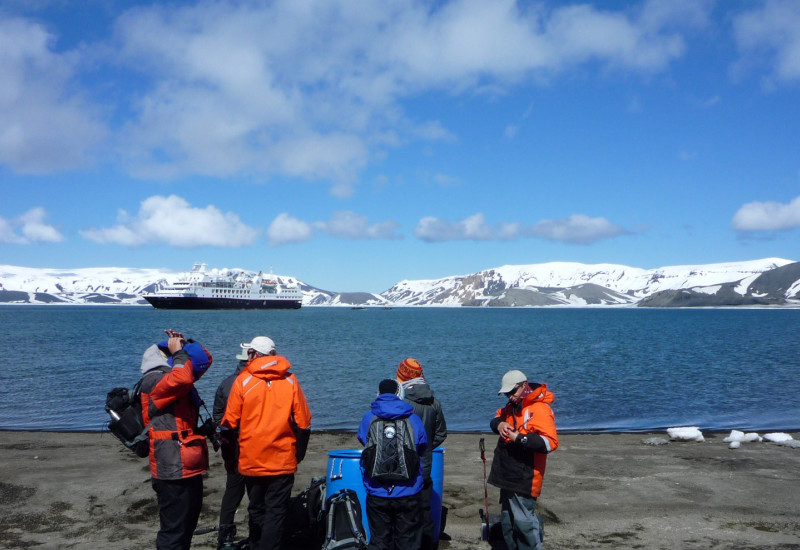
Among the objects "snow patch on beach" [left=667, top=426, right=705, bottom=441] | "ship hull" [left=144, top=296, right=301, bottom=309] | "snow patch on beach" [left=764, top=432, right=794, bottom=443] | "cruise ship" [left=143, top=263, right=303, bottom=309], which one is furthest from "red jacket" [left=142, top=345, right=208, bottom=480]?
"ship hull" [left=144, top=296, right=301, bottom=309]

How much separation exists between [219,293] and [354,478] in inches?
6347

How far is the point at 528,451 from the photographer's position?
5848 millimetres

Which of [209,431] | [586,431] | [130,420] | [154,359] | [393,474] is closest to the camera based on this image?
[393,474]

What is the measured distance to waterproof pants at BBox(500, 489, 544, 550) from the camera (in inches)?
229

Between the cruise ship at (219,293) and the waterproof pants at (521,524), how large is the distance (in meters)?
156

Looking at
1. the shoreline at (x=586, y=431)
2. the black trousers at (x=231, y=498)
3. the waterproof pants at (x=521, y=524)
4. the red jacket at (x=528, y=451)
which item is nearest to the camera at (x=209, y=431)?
the black trousers at (x=231, y=498)

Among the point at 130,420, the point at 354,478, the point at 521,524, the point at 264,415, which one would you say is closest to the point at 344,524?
the point at 354,478

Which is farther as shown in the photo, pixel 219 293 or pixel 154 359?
pixel 219 293

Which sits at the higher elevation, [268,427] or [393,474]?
[268,427]

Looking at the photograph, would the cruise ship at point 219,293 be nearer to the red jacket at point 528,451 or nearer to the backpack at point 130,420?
the backpack at point 130,420

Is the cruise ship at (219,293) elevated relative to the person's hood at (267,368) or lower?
elevated

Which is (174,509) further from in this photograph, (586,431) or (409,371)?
(586,431)

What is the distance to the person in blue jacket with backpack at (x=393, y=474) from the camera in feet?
17.0

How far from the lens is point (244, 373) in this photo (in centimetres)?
568
